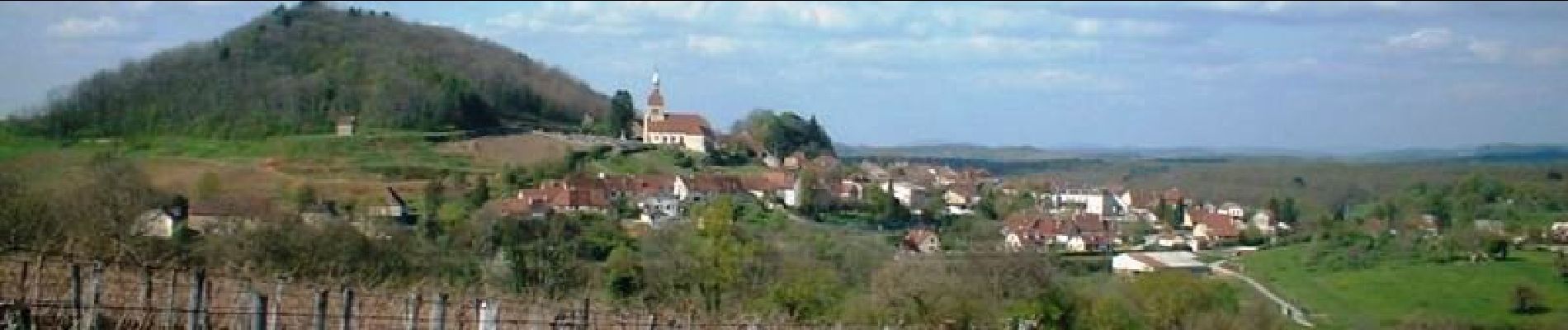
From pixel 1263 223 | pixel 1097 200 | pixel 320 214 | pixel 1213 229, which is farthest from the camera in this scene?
pixel 1097 200

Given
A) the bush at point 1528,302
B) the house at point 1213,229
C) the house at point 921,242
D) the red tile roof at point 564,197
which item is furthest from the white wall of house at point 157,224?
the house at point 1213,229

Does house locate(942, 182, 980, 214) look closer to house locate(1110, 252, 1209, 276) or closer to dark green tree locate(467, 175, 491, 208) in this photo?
house locate(1110, 252, 1209, 276)

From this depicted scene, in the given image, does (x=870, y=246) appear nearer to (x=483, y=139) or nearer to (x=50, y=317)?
(x=50, y=317)

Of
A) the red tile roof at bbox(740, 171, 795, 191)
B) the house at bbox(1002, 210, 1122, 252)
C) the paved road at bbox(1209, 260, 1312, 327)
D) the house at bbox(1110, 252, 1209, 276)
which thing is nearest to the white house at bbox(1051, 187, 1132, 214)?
the house at bbox(1002, 210, 1122, 252)

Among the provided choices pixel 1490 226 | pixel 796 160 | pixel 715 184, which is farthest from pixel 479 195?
pixel 1490 226

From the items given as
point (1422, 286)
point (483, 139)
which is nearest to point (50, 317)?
point (1422, 286)

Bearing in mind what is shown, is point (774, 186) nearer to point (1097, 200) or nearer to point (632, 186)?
point (632, 186)
